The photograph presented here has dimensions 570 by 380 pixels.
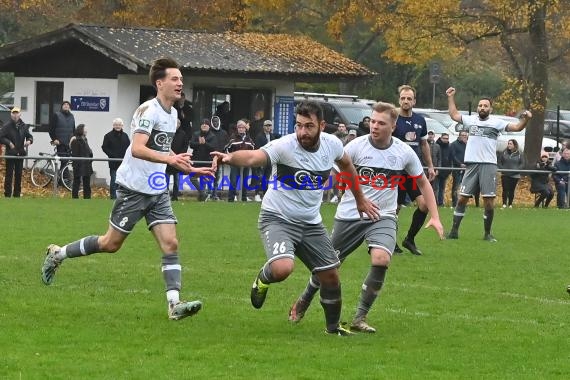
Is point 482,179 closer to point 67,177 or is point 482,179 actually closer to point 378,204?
point 378,204

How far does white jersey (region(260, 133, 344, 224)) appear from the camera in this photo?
9648 mm

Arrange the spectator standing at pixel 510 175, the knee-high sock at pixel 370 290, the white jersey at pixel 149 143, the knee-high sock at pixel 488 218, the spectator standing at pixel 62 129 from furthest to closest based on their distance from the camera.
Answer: the spectator standing at pixel 510 175, the spectator standing at pixel 62 129, the knee-high sock at pixel 488 218, the white jersey at pixel 149 143, the knee-high sock at pixel 370 290

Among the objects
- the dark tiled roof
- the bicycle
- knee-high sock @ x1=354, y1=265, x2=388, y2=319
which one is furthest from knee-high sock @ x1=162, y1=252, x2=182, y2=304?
the dark tiled roof

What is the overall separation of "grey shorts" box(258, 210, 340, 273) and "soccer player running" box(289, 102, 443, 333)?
0.30 m

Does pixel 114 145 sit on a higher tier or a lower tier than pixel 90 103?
lower

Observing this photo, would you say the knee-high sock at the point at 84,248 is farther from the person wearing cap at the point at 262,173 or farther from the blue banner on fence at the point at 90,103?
the blue banner on fence at the point at 90,103

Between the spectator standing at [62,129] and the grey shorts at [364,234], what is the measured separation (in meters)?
19.3

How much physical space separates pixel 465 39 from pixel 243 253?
21384 mm

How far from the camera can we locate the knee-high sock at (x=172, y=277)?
10.4 metres

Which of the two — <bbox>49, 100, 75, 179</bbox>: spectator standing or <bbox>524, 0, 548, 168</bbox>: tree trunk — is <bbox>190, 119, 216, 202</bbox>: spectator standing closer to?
<bbox>49, 100, 75, 179</bbox>: spectator standing

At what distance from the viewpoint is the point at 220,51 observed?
3488 cm

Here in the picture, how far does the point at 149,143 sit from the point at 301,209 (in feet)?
4.77

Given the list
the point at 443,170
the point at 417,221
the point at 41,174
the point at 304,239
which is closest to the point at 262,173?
the point at 443,170

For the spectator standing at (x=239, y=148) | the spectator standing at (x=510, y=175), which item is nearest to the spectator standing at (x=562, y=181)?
the spectator standing at (x=510, y=175)
